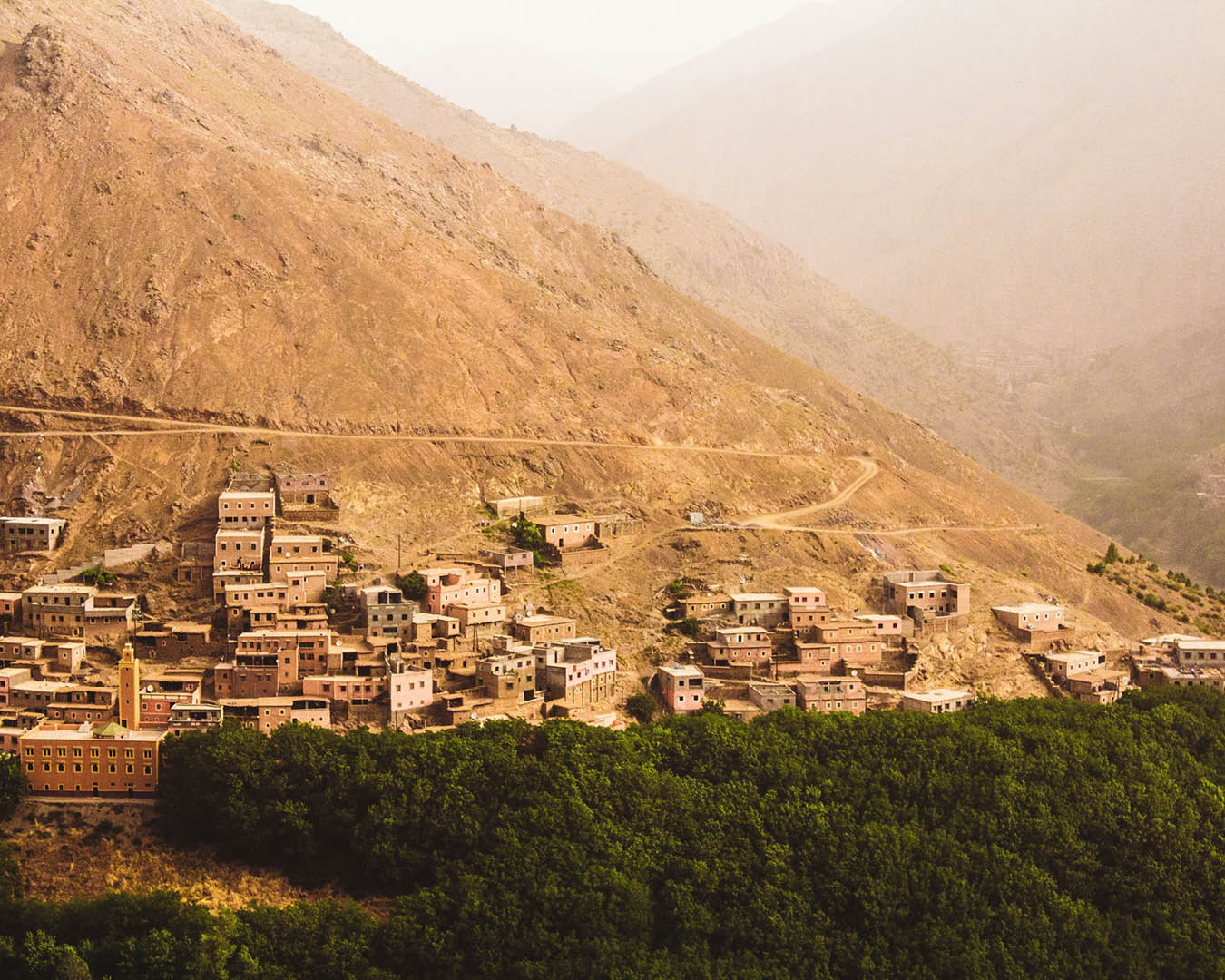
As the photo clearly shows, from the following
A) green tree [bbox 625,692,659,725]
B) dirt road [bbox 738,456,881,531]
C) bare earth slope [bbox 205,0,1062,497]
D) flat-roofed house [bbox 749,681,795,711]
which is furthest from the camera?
bare earth slope [bbox 205,0,1062,497]

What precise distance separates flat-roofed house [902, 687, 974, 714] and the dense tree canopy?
355cm

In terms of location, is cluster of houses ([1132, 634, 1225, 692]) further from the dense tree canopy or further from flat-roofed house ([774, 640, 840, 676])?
flat-roofed house ([774, 640, 840, 676])

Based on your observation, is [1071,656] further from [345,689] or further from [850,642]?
[345,689]

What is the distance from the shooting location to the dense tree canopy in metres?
41.7

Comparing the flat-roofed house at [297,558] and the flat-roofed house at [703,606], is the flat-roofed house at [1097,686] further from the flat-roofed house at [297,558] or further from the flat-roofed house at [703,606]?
the flat-roofed house at [297,558]

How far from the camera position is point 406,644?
53062mm

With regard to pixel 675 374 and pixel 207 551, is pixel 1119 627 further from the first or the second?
pixel 207 551

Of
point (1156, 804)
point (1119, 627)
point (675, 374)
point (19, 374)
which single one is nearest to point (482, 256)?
point (675, 374)

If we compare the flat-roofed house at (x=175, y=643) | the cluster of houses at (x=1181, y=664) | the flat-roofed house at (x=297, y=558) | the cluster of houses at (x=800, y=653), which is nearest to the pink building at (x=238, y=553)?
the flat-roofed house at (x=297, y=558)

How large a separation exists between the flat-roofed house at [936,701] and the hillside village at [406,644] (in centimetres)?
9

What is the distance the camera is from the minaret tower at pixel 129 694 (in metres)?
47.4

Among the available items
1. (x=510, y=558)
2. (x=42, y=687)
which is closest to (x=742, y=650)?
(x=510, y=558)

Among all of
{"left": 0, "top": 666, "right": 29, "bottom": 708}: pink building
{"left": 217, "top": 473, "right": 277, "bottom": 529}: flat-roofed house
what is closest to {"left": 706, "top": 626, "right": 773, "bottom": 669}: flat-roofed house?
{"left": 217, "top": 473, "right": 277, "bottom": 529}: flat-roofed house

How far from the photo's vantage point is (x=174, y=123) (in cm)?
7931
